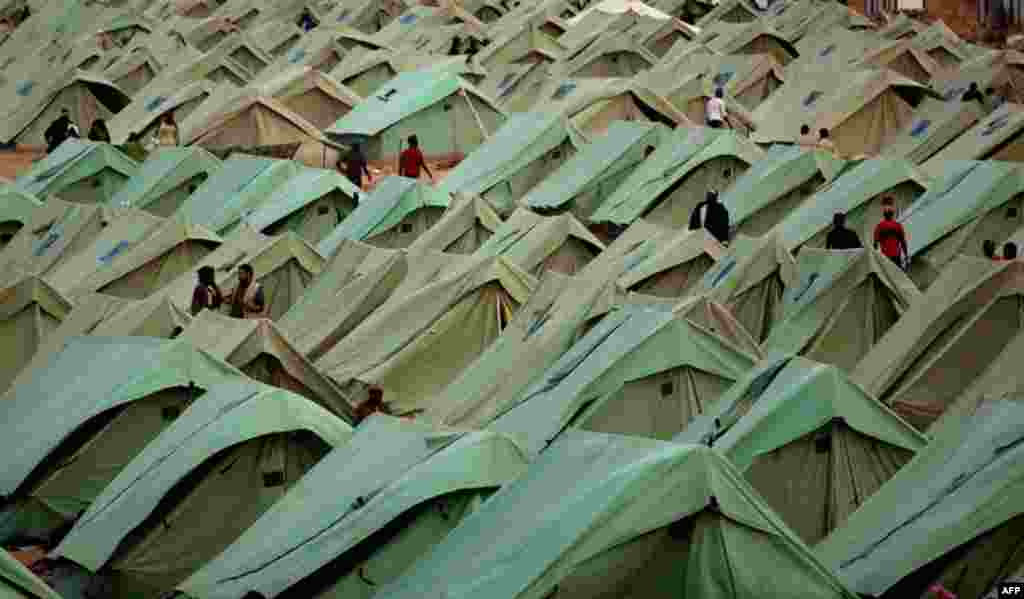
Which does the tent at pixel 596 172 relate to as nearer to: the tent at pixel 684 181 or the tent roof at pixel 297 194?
the tent at pixel 684 181

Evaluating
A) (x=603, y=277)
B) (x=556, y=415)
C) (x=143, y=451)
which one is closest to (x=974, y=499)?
(x=556, y=415)

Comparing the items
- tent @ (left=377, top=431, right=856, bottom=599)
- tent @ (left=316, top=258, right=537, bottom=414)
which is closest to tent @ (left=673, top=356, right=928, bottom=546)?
tent @ (left=377, top=431, right=856, bottom=599)

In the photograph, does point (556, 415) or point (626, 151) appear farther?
point (626, 151)

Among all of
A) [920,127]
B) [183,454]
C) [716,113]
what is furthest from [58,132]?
[183,454]

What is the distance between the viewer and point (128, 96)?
4094 centimetres

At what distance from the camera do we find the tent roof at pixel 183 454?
1669cm

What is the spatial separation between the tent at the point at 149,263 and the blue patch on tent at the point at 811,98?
8727 mm

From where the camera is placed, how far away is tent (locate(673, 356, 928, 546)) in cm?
1512

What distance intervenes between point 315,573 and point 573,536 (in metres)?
2.51

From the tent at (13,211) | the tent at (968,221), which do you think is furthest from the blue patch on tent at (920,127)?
the tent at (13,211)

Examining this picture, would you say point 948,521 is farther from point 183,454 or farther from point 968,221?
point 968,221

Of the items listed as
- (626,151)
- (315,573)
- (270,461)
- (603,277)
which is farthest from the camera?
(626,151)

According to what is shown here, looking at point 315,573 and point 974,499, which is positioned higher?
point 974,499

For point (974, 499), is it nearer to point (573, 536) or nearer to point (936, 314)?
point (573, 536)
